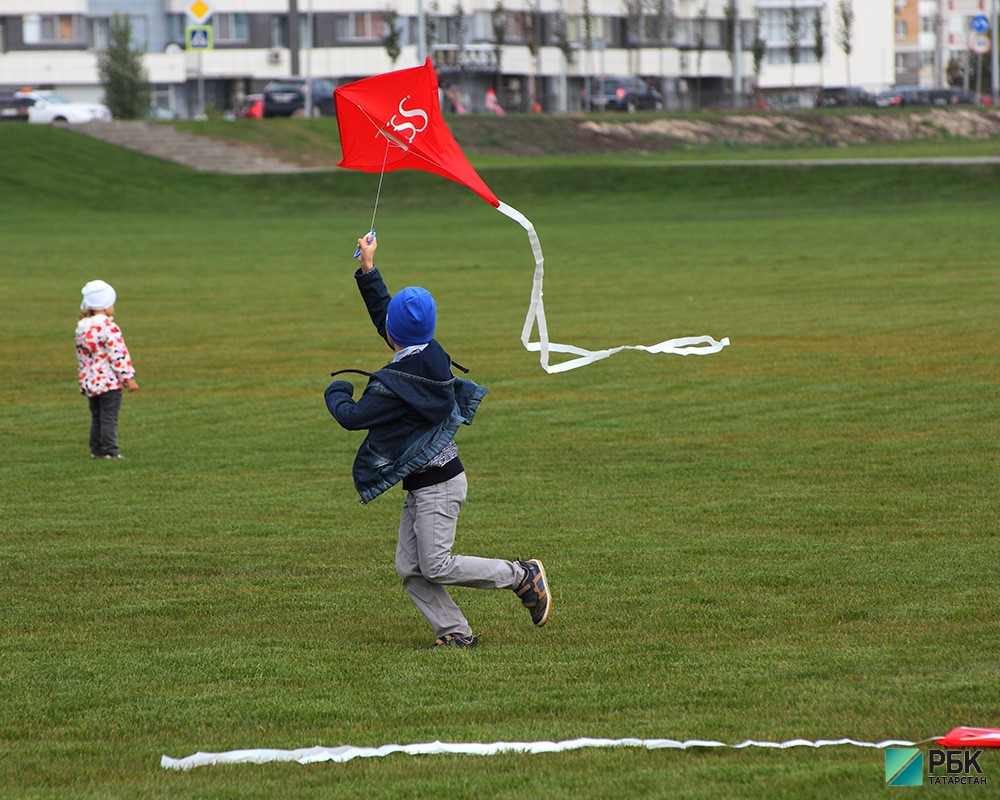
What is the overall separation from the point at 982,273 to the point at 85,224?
29343 mm

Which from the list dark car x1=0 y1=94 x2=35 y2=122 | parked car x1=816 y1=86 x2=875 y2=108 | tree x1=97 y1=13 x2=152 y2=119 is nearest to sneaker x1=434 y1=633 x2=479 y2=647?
dark car x1=0 y1=94 x2=35 y2=122

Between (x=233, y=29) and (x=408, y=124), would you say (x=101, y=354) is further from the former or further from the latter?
(x=233, y=29)

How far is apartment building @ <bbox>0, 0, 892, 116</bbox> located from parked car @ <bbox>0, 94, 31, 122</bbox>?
664 inches

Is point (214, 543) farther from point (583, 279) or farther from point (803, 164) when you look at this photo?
point (803, 164)

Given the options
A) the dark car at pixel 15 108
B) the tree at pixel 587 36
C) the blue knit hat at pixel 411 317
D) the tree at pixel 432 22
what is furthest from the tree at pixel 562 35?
the blue knit hat at pixel 411 317

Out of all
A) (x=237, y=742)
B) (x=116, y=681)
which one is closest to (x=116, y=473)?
(x=116, y=681)

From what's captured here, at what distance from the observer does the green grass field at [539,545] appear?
262 inches

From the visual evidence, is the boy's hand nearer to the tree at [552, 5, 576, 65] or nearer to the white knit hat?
the white knit hat

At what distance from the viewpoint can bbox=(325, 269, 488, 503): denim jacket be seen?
7.87 meters

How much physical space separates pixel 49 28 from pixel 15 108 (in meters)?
26.6

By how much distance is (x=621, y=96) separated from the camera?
97.9 meters

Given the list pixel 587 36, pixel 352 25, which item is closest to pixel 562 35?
pixel 587 36

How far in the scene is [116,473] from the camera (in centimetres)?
1477

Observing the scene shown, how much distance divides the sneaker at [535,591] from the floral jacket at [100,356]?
314 inches
